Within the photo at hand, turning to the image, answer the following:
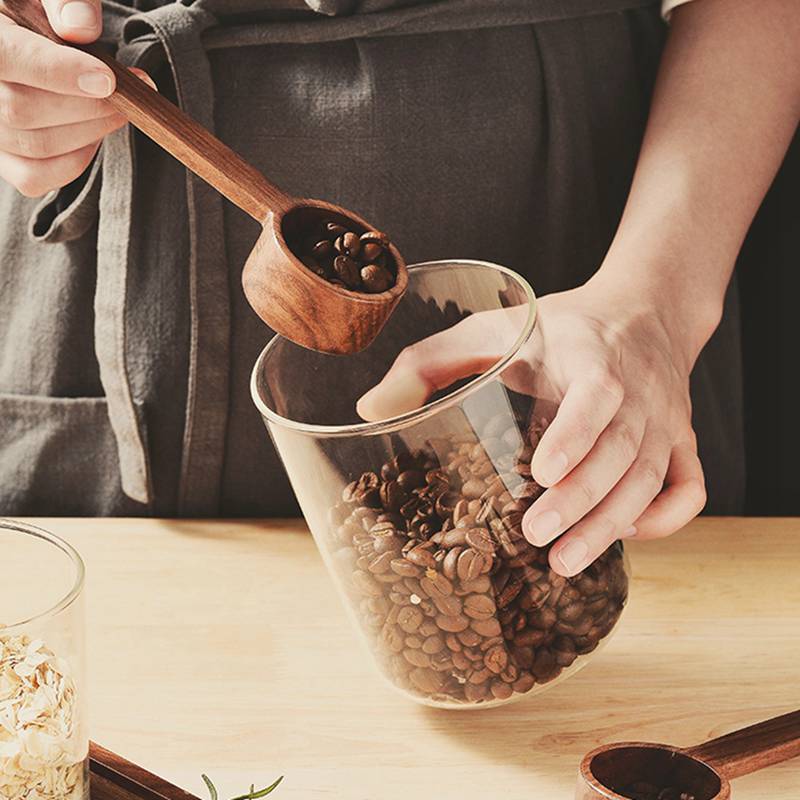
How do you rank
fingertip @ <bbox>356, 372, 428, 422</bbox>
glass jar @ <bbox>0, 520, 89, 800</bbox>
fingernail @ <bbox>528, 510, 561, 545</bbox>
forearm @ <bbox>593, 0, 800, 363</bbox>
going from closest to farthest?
1. glass jar @ <bbox>0, 520, 89, 800</bbox>
2. fingernail @ <bbox>528, 510, 561, 545</bbox>
3. fingertip @ <bbox>356, 372, 428, 422</bbox>
4. forearm @ <bbox>593, 0, 800, 363</bbox>

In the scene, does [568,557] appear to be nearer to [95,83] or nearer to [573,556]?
[573,556]

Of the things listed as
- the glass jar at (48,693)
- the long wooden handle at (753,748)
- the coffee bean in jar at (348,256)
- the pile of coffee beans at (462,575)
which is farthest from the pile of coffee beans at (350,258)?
the long wooden handle at (753,748)

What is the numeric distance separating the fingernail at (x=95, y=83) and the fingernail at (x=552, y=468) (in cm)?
34

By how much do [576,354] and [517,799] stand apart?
267 mm

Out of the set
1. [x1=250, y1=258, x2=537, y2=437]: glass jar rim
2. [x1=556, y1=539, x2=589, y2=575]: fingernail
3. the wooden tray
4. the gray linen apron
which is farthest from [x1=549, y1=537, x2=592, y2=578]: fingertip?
the gray linen apron

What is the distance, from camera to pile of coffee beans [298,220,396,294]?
72 cm

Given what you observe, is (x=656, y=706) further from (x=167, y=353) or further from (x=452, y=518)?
(x=167, y=353)

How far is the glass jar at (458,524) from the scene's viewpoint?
688 mm

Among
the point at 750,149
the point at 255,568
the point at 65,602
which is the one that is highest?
the point at 750,149

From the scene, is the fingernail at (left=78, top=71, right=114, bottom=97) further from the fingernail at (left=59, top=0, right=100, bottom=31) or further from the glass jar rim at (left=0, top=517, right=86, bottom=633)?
the glass jar rim at (left=0, top=517, right=86, bottom=633)

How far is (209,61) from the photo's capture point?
95 cm

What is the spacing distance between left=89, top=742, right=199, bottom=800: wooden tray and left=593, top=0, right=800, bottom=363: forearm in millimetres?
486

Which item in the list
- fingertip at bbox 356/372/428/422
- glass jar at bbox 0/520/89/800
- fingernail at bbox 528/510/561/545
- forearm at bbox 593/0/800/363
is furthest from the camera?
forearm at bbox 593/0/800/363

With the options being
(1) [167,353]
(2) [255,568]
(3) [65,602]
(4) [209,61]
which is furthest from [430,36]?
(3) [65,602]
